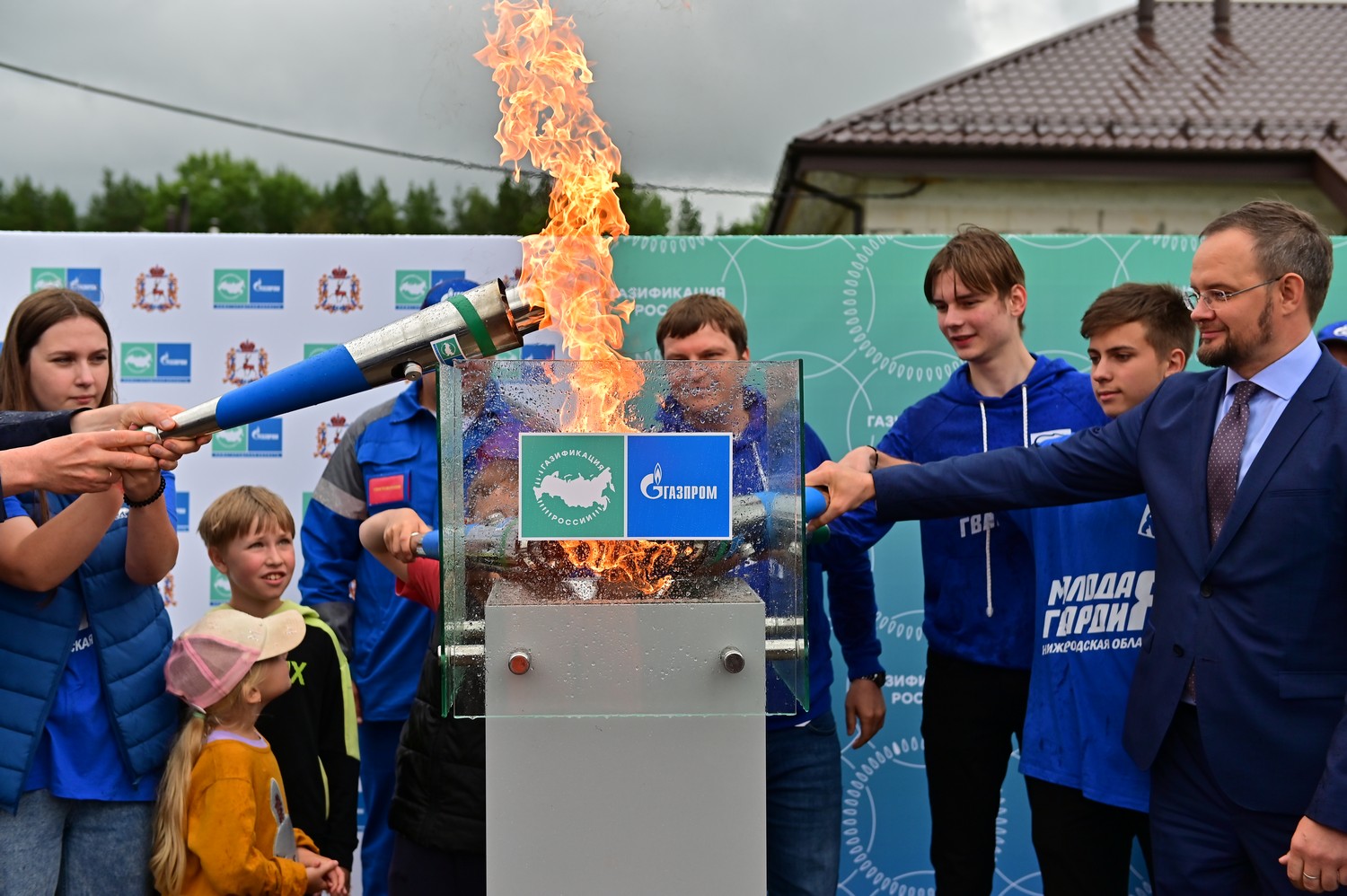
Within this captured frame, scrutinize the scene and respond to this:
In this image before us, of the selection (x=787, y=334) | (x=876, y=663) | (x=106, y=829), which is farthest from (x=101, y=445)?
(x=787, y=334)

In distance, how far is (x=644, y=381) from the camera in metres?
1.95

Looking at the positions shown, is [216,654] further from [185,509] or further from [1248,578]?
[1248,578]

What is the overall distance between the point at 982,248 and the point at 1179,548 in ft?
3.65

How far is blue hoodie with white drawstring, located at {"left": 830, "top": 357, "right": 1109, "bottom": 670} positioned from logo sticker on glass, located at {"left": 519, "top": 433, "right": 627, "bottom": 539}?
1467 mm

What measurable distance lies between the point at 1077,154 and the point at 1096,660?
8606mm

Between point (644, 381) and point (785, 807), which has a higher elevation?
point (644, 381)

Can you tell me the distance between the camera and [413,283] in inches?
190

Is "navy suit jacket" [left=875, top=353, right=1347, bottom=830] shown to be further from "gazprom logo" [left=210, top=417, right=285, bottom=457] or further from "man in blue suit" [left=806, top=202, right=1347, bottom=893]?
"gazprom logo" [left=210, top=417, right=285, bottom=457]

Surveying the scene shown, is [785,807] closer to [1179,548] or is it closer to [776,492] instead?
[1179,548]

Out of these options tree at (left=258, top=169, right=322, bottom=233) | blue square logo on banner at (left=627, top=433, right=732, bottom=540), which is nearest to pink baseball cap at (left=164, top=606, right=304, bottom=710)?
blue square logo on banner at (left=627, top=433, right=732, bottom=540)

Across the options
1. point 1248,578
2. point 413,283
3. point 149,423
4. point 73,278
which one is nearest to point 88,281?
point 73,278

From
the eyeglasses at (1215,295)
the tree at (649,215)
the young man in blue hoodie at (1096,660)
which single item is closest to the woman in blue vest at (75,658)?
the tree at (649,215)

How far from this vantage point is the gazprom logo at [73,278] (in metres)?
4.84

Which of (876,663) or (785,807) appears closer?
(785,807)
